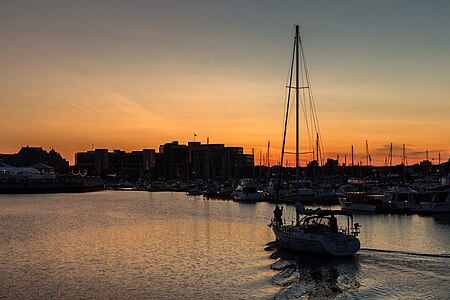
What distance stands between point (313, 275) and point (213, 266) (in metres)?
8.56

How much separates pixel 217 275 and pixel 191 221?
42.8 meters

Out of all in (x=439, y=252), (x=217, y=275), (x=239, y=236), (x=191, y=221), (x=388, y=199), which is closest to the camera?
(x=217, y=275)

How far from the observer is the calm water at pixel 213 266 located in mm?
33250

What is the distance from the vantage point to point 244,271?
129 feet

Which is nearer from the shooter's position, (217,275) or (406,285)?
(406,285)

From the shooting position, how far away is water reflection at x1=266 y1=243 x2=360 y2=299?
3234 centimetres

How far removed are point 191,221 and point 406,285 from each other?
5099 centimetres

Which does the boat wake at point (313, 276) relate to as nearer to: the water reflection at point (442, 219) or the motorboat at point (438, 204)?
the water reflection at point (442, 219)

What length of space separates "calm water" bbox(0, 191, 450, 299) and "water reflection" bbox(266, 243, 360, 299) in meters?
0.06

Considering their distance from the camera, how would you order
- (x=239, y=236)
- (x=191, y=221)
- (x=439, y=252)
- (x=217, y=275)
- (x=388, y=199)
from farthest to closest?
(x=388, y=199) < (x=191, y=221) < (x=239, y=236) < (x=439, y=252) < (x=217, y=275)

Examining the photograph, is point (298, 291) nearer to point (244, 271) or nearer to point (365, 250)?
point (244, 271)

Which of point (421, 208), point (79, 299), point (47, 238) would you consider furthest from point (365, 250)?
point (421, 208)

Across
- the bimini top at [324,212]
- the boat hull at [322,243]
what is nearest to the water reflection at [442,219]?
the bimini top at [324,212]

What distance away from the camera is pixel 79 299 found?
1286 inches
